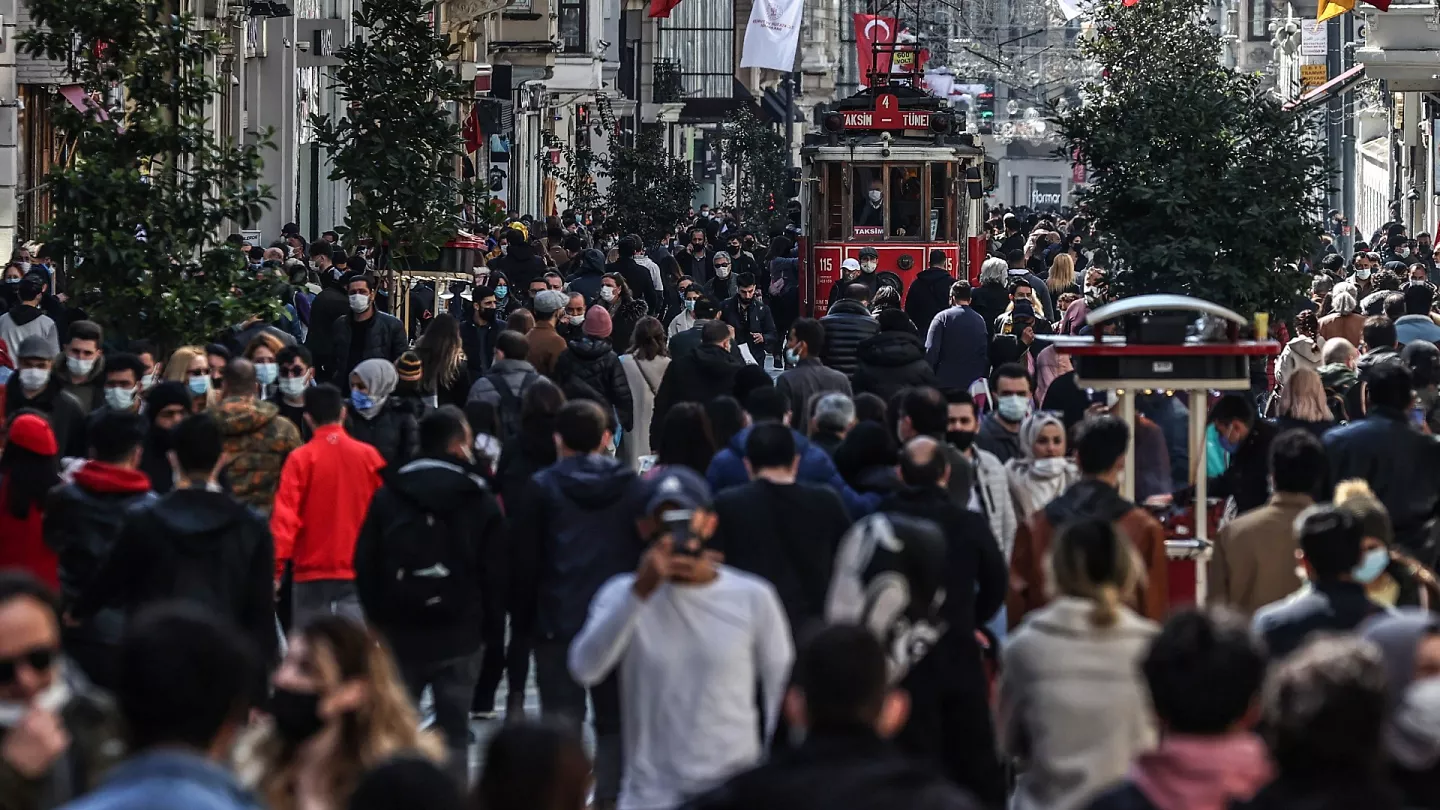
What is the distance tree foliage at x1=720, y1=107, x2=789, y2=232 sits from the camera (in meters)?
52.3

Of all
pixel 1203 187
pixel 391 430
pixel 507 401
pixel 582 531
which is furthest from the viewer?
pixel 1203 187

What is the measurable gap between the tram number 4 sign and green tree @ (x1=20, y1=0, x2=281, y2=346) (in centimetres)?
1524

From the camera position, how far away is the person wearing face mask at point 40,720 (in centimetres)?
536

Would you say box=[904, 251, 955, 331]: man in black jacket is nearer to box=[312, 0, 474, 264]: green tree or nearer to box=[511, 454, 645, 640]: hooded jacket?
box=[312, 0, 474, 264]: green tree

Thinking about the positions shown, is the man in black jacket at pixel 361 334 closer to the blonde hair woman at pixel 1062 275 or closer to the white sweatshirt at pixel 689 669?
the blonde hair woman at pixel 1062 275

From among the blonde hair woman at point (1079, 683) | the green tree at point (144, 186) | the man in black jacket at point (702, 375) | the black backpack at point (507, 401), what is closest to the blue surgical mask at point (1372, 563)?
the blonde hair woman at point (1079, 683)

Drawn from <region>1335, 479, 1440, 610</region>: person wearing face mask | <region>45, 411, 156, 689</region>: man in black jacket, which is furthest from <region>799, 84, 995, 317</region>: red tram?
<region>1335, 479, 1440, 610</region>: person wearing face mask

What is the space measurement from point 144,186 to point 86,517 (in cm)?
602

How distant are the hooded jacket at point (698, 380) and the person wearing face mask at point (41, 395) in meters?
3.45

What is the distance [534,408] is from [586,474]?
1595 mm

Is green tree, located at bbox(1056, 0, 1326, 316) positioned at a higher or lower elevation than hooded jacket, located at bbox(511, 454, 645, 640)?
higher

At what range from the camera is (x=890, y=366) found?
14539mm

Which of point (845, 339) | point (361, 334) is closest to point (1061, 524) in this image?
point (845, 339)

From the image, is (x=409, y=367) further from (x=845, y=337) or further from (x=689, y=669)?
(x=689, y=669)
